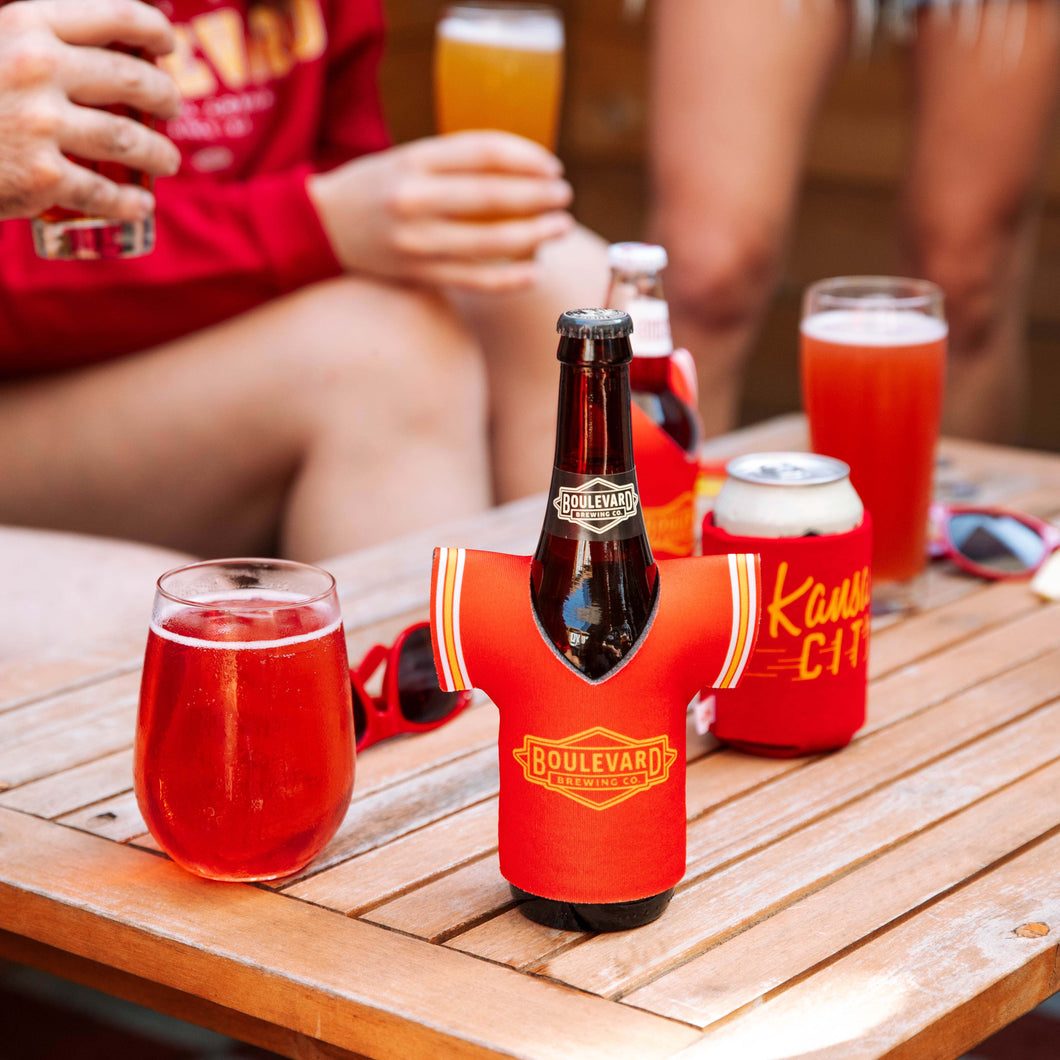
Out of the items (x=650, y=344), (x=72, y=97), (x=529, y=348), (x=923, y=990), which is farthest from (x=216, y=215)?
(x=923, y=990)

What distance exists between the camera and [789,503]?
0.90 meters

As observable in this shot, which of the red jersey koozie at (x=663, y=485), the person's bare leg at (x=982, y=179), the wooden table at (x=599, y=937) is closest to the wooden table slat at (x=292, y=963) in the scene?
the wooden table at (x=599, y=937)

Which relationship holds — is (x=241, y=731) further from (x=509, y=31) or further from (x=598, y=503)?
(x=509, y=31)

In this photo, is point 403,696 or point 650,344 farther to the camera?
point 650,344

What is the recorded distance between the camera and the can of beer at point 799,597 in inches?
35.3

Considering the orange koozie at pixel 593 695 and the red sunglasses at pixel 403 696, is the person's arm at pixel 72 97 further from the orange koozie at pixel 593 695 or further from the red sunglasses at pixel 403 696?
the orange koozie at pixel 593 695

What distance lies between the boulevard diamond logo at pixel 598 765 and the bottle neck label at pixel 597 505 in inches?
3.6

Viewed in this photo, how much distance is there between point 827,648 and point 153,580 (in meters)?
0.66

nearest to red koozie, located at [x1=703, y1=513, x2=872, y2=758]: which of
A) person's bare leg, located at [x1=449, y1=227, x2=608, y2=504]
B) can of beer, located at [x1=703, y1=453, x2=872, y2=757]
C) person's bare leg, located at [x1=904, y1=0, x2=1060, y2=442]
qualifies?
can of beer, located at [x1=703, y1=453, x2=872, y2=757]

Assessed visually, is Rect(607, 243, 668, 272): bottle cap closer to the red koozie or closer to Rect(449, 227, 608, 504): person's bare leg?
the red koozie

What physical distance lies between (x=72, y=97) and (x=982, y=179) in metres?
1.64

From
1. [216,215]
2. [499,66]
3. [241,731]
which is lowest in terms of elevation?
[241,731]

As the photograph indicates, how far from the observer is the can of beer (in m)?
0.90

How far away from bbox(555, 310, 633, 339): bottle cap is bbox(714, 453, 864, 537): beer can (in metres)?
0.24
